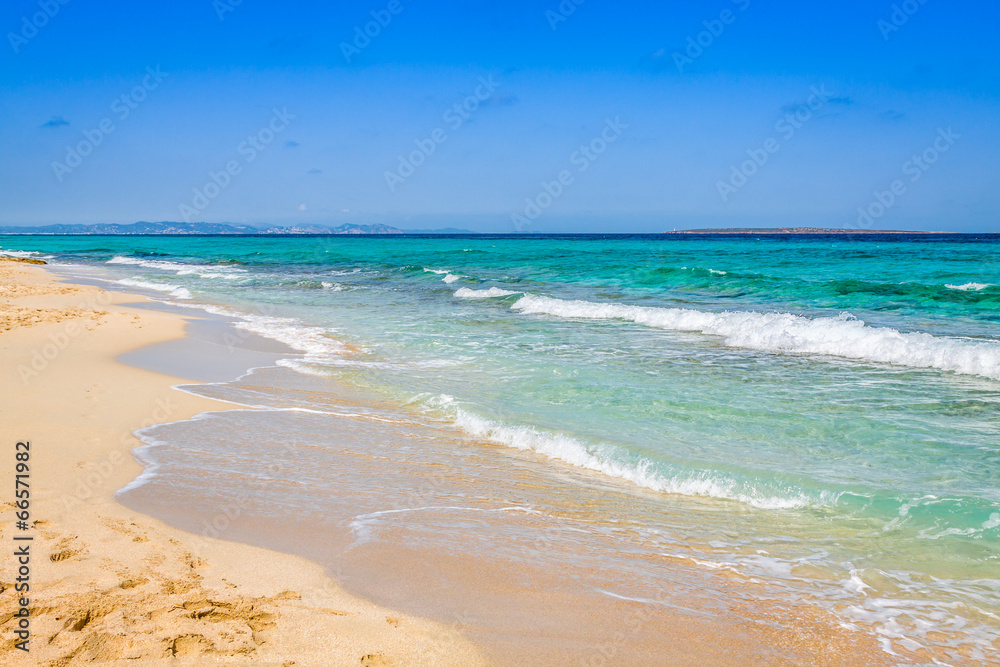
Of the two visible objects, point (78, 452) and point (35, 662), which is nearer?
point (35, 662)

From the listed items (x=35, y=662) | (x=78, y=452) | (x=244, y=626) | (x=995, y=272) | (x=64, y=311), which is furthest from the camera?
(x=995, y=272)

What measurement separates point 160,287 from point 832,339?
2420 cm

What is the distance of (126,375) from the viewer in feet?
26.8

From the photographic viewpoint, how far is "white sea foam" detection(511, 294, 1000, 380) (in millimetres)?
9242

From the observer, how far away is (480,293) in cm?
2120

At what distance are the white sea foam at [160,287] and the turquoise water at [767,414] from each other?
17.6 feet

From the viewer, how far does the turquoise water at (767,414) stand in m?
3.58

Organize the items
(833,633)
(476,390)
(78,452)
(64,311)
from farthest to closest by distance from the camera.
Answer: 1. (64,311)
2. (476,390)
3. (78,452)
4. (833,633)

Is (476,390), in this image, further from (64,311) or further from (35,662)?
(64,311)

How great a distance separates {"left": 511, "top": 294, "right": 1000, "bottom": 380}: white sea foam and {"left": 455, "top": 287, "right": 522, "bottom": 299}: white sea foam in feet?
16.6

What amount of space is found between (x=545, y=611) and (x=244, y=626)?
55.0 inches

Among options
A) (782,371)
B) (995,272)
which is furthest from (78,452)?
(995,272)

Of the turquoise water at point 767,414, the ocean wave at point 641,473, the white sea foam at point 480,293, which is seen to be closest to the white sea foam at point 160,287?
the turquoise water at point 767,414

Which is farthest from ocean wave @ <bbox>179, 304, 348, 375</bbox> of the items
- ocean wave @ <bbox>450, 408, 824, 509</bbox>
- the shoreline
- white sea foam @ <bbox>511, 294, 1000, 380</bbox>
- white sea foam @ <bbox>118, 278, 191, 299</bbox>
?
white sea foam @ <bbox>511, 294, 1000, 380</bbox>
